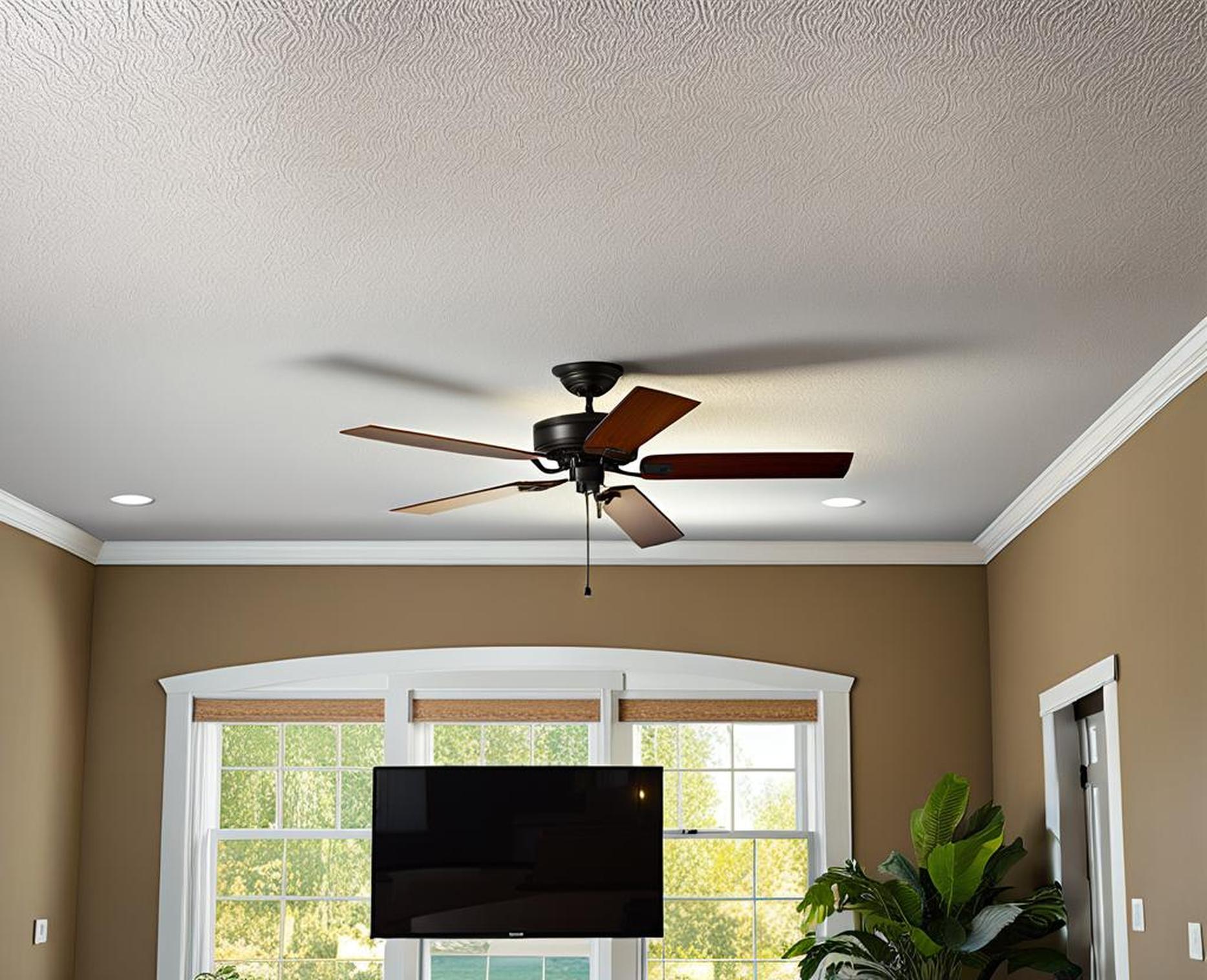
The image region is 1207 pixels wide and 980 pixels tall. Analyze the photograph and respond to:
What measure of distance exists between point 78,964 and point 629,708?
2.62 m

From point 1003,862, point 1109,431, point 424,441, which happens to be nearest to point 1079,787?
point 1003,862

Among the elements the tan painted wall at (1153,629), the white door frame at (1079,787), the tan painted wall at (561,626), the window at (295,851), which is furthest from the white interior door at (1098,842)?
the window at (295,851)

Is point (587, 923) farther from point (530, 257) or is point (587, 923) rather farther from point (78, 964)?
point (530, 257)

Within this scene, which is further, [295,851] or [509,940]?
[295,851]

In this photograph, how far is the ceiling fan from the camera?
3.78 m

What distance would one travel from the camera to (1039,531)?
572 centimetres

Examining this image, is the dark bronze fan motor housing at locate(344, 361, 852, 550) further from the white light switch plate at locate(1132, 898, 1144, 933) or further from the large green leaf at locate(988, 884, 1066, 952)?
the large green leaf at locate(988, 884, 1066, 952)

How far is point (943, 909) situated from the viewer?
559 centimetres

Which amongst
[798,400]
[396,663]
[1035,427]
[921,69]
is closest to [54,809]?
[396,663]

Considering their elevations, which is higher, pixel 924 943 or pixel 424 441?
pixel 424 441

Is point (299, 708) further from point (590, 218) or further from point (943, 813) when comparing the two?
point (590, 218)

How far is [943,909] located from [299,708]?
296 centimetres

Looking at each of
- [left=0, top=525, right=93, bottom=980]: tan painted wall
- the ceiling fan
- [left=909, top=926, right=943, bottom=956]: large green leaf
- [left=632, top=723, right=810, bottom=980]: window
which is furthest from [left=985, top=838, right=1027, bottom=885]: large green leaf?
[left=0, top=525, right=93, bottom=980]: tan painted wall

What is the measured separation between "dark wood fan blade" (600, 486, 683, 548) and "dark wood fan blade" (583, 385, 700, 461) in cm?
44
